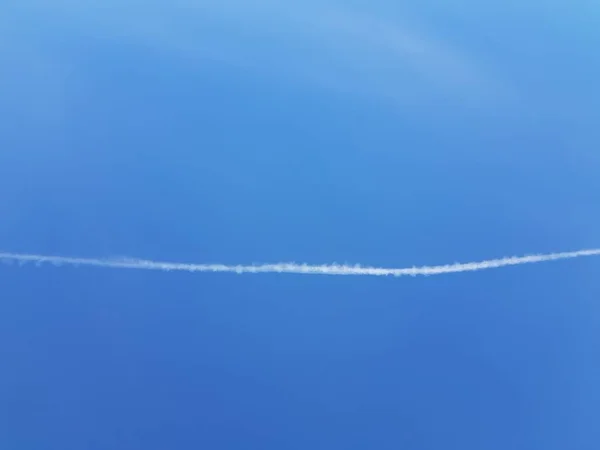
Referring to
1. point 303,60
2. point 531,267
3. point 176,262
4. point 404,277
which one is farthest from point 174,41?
point 531,267

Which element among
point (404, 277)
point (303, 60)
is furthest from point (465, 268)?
point (303, 60)

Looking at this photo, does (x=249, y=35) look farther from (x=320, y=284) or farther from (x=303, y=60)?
(x=320, y=284)

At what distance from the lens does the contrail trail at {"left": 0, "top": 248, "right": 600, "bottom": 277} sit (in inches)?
40.8

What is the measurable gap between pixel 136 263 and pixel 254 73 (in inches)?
15.9

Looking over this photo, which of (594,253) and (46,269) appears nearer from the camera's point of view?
(46,269)

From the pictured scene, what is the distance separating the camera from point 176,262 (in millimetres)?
1044

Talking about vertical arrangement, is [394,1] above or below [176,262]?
above

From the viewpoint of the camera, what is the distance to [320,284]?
106 centimetres

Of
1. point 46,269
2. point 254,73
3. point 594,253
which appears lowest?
point 46,269

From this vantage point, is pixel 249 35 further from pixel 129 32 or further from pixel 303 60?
pixel 129 32

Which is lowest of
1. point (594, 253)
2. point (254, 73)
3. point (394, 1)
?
point (594, 253)

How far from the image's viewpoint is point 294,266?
1066 millimetres

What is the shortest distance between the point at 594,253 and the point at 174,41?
85 cm

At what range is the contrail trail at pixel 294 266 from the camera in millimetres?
1035
